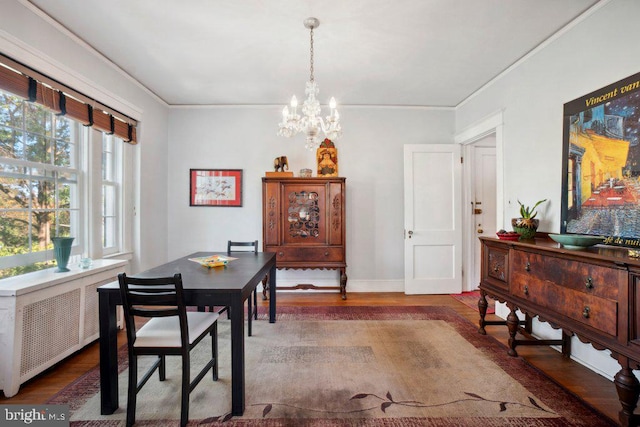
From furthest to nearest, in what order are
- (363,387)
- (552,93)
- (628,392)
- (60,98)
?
(552,93)
(60,98)
(363,387)
(628,392)

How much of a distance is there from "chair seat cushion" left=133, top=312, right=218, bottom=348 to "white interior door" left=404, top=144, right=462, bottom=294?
10.2 feet

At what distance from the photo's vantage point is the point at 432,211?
171 inches

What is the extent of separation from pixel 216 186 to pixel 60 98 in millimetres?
2115

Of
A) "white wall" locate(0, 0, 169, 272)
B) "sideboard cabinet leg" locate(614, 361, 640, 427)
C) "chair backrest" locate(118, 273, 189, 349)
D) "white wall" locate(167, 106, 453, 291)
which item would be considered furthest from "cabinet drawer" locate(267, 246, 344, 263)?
"sideboard cabinet leg" locate(614, 361, 640, 427)

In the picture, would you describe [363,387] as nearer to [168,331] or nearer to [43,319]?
[168,331]

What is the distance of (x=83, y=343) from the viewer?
2545 millimetres

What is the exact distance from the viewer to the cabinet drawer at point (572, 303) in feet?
5.37

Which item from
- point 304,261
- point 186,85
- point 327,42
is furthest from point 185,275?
point 186,85

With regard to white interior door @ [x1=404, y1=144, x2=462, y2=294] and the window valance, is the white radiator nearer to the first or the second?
the window valance

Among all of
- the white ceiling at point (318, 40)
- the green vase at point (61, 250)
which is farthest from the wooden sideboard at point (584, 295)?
the green vase at point (61, 250)

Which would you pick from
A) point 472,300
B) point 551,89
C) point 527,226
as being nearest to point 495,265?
point 527,226

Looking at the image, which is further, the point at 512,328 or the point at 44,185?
the point at 44,185

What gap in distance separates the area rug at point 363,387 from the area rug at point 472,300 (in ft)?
2.95

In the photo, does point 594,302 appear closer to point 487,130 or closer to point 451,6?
point 451,6
